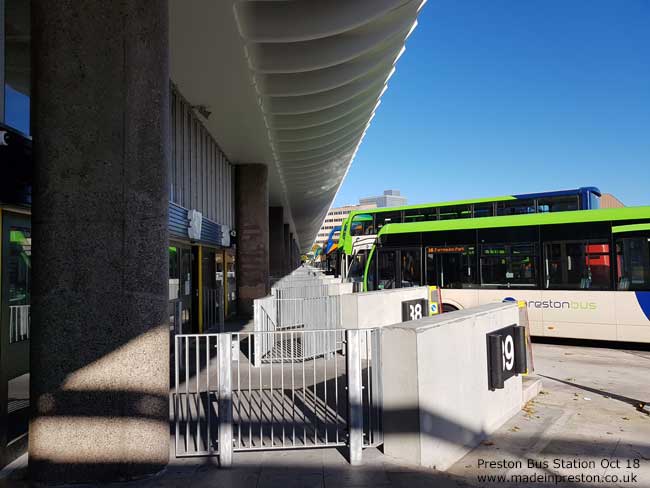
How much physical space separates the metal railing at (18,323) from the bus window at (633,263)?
12.4 metres

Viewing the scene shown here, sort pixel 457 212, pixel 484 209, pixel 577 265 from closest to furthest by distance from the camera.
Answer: pixel 577 265 → pixel 484 209 → pixel 457 212

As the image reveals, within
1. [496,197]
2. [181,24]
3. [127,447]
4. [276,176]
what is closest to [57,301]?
[127,447]

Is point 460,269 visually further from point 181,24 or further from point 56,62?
point 56,62

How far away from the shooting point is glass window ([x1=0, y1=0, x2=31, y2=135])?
17.9 ft

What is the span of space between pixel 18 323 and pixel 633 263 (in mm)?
12673

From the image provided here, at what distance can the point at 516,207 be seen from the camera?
52.5 ft

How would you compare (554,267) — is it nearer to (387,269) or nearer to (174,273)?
(387,269)

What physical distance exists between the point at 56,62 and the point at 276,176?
65.0ft

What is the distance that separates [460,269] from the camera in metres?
14.2

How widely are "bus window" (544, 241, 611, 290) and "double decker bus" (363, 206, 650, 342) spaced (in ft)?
0.07

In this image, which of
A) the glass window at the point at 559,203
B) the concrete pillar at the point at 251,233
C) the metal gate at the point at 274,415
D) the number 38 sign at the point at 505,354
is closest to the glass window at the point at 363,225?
the concrete pillar at the point at 251,233

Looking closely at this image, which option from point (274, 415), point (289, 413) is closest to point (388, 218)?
point (289, 413)

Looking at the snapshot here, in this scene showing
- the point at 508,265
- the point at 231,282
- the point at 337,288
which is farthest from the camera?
the point at 231,282

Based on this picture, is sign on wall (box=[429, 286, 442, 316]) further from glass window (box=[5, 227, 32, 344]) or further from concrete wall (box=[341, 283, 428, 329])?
glass window (box=[5, 227, 32, 344])
